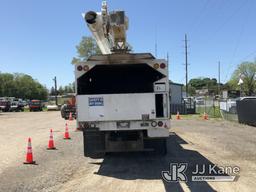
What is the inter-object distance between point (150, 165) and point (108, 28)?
13.9 feet

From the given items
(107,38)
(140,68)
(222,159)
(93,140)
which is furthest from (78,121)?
(222,159)

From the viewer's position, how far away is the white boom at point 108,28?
10.7m

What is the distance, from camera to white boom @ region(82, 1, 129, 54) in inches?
420

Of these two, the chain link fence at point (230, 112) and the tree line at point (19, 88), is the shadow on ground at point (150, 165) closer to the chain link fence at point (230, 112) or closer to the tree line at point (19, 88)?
the chain link fence at point (230, 112)

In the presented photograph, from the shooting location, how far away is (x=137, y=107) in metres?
9.90

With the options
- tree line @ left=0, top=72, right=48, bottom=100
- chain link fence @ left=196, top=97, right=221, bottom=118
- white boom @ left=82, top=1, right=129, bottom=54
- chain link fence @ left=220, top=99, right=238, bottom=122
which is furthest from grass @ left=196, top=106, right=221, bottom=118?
tree line @ left=0, top=72, right=48, bottom=100

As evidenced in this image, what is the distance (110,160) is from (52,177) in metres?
2.53

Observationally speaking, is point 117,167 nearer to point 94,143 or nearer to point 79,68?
point 94,143

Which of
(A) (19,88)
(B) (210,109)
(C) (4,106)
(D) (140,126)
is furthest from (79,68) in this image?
(A) (19,88)

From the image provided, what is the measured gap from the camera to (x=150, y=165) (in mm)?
10203

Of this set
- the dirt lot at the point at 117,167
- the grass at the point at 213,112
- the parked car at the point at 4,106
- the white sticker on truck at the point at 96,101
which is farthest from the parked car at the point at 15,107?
the white sticker on truck at the point at 96,101

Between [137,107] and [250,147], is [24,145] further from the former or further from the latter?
[250,147]

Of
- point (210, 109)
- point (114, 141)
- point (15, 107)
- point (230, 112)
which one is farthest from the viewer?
point (15, 107)

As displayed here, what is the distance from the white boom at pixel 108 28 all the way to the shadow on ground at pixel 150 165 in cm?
359
